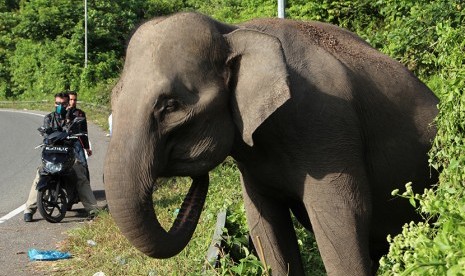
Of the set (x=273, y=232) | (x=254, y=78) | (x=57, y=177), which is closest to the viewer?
(x=254, y=78)

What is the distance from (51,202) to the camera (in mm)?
11062

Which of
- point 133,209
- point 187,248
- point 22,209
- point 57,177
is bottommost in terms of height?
point 22,209

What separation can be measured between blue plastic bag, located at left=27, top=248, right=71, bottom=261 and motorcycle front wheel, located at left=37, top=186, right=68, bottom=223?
6.87 feet

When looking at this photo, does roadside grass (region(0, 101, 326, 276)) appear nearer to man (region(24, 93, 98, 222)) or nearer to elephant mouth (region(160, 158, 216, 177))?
man (region(24, 93, 98, 222))

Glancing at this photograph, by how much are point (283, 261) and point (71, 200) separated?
641cm

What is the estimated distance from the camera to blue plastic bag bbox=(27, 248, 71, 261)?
27.9ft

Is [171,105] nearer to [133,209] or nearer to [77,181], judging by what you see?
[133,209]

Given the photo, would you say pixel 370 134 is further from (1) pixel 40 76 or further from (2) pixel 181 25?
(1) pixel 40 76

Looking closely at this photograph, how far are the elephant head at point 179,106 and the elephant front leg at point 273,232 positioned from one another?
86 centimetres

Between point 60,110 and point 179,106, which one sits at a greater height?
point 179,106

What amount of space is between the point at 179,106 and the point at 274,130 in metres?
0.63

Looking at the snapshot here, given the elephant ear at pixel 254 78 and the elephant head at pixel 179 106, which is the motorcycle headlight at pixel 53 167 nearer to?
the elephant head at pixel 179 106

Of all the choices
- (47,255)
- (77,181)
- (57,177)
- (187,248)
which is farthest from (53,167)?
(187,248)

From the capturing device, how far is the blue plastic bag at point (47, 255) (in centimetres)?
851
